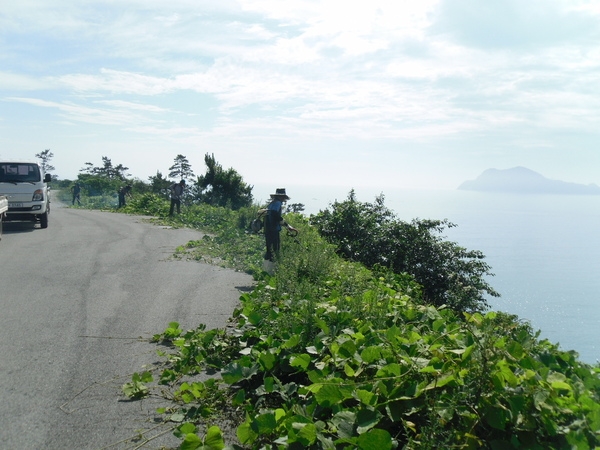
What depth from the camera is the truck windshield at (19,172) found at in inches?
679

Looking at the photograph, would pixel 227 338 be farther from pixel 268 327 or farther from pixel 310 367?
pixel 310 367

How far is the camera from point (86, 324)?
700 cm

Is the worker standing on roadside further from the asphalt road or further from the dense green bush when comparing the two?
the dense green bush

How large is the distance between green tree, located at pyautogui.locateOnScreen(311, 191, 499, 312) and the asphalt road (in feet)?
20.9

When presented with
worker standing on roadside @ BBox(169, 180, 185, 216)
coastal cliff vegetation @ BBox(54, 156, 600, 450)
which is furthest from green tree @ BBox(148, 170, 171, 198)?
coastal cliff vegetation @ BBox(54, 156, 600, 450)

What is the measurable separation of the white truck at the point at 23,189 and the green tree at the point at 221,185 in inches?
711

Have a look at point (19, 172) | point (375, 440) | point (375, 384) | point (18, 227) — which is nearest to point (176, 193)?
point (18, 227)

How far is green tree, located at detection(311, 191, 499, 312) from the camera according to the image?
17.9 metres

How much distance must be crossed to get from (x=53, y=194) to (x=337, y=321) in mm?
56829

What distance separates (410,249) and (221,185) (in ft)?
66.7

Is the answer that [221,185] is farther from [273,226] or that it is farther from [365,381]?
[365,381]

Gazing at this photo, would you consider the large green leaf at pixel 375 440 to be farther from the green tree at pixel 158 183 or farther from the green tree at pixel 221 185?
the green tree at pixel 158 183

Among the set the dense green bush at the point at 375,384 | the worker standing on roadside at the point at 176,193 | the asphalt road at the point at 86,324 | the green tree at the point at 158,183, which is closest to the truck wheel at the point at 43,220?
the asphalt road at the point at 86,324

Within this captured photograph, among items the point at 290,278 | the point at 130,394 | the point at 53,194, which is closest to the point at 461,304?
the point at 290,278
